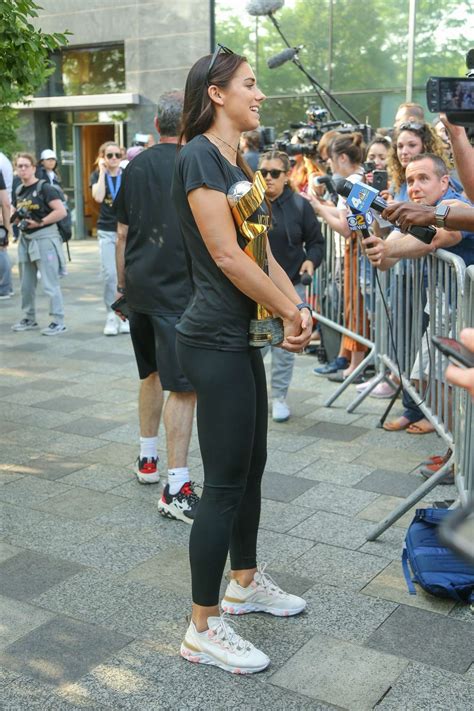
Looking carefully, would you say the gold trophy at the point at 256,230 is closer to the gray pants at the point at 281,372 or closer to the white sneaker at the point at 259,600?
the white sneaker at the point at 259,600

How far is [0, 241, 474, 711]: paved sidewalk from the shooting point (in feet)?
9.34

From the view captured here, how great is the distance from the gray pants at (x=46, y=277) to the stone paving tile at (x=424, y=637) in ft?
23.0

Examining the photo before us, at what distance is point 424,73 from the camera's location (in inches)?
671

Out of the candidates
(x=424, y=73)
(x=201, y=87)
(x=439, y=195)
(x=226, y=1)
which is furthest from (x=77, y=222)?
(x=201, y=87)

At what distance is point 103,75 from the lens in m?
21.0

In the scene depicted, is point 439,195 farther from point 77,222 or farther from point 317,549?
point 77,222

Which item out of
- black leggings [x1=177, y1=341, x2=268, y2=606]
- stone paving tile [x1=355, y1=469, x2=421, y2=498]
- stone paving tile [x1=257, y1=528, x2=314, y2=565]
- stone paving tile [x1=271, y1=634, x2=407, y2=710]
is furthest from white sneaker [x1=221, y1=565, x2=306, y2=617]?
stone paving tile [x1=355, y1=469, x2=421, y2=498]

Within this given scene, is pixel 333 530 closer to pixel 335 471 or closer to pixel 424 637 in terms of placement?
pixel 335 471

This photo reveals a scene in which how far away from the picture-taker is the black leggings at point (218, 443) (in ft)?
9.45

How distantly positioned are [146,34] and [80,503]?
17447 millimetres

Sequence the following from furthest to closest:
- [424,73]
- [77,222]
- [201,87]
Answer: [77,222] → [424,73] → [201,87]

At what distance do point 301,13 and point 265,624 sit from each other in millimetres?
16949

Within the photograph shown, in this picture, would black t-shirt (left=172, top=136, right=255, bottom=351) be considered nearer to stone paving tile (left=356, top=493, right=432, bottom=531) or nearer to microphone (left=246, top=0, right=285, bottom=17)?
stone paving tile (left=356, top=493, right=432, bottom=531)

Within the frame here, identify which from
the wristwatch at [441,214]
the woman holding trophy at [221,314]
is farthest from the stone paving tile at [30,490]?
the wristwatch at [441,214]
